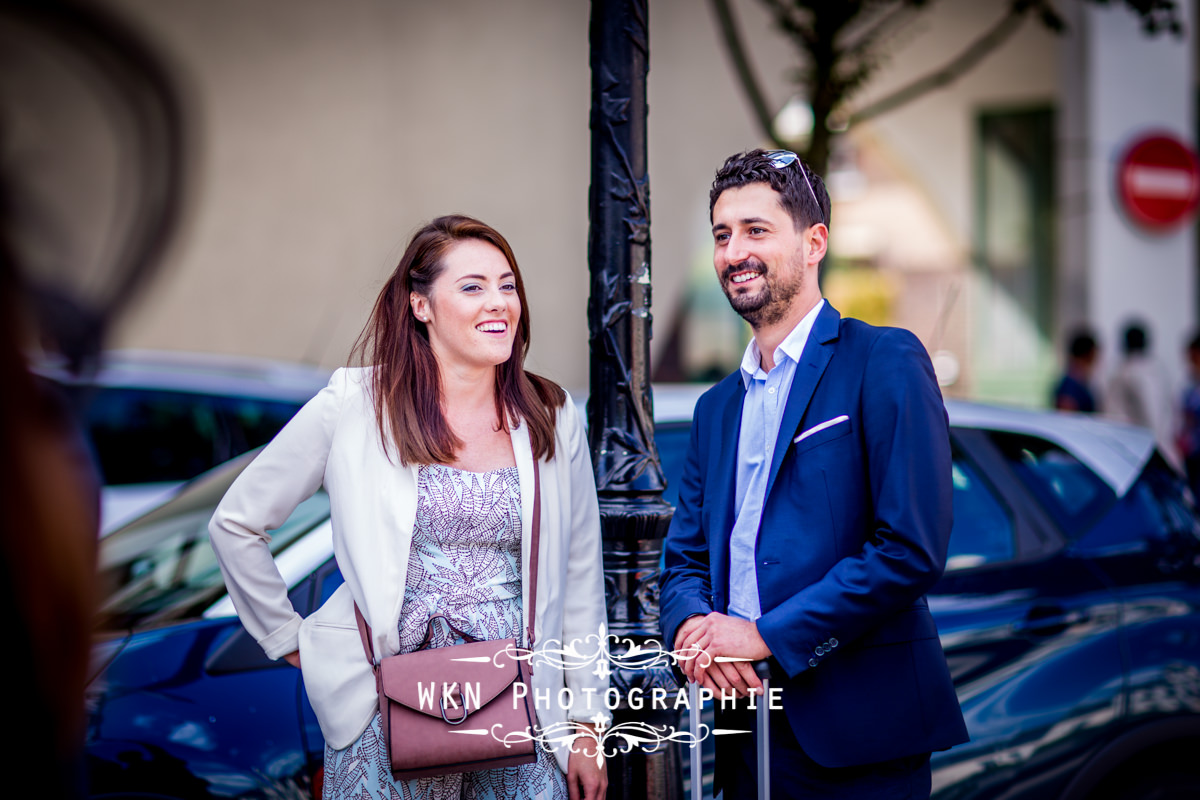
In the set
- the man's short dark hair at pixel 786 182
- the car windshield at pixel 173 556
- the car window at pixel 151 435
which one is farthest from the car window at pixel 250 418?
the man's short dark hair at pixel 786 182

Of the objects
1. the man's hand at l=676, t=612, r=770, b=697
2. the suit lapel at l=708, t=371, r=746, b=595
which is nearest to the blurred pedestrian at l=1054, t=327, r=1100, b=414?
the suit lapel at l=708, t=371, r=746, b=595

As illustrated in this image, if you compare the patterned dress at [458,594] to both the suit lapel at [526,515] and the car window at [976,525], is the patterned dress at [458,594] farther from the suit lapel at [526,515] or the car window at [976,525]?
the car window at [976,525]

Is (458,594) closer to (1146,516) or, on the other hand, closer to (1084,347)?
(1146,516)

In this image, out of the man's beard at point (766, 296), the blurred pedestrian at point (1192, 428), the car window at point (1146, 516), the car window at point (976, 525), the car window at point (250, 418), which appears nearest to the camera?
the man's beard at point (766, 296)

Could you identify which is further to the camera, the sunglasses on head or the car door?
the car door

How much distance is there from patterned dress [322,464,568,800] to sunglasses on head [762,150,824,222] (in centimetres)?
83

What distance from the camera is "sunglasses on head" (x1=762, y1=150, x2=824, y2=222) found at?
7.25 feet

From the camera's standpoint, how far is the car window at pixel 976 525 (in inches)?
140

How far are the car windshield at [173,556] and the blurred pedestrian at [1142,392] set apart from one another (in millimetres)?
7126

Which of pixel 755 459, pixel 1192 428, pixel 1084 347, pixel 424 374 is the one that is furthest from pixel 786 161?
pixel 1084 347

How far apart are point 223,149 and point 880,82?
6681 mm

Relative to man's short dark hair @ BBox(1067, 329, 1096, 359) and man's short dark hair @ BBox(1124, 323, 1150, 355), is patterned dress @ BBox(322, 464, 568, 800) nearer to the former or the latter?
man's short dark hair @ BBox(1067, 329, 1096, 359)

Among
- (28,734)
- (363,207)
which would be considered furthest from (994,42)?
(28,734)

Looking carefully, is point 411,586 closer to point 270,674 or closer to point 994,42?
point 270,674
